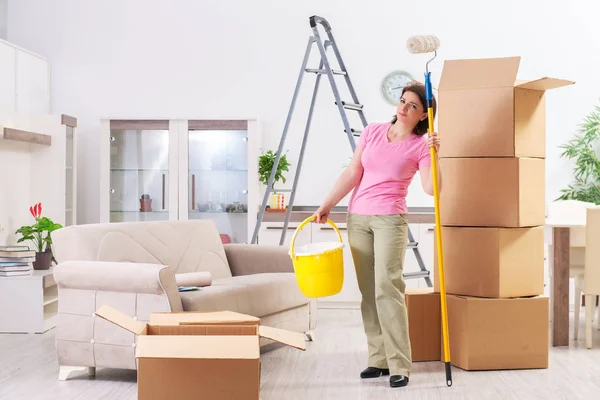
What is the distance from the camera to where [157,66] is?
6945 mm

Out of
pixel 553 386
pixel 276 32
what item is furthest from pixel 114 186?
pixel 553 386

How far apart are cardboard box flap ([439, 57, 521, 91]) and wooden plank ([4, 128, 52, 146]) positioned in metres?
3.15

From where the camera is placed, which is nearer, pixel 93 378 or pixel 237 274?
pixel 93 378

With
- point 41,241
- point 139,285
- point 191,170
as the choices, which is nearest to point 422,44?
point 139,285

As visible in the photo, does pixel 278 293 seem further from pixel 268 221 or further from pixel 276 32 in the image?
pixel 276 32

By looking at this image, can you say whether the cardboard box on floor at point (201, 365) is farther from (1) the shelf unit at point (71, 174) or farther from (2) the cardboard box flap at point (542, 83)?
(1) the shelf unit at point (71, 174)

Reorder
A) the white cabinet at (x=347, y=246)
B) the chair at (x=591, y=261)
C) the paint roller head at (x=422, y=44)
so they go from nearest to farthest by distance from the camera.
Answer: the paint roller head at (x=422, y=44)
the chair at (x=591, y=261)
the white cabinet at (x=347, y=246)

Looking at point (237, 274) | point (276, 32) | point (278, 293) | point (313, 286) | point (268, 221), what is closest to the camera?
point (313, 286)

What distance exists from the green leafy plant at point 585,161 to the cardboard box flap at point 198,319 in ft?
14.2

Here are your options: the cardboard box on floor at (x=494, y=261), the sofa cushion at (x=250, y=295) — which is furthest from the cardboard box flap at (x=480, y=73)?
the sofa cushion at (x=250, y=295)

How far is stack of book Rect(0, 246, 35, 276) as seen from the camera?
4.96 metres

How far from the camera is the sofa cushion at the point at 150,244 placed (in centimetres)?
398

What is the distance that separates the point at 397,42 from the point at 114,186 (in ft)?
8.85

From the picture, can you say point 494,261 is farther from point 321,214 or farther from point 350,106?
point 350,106
